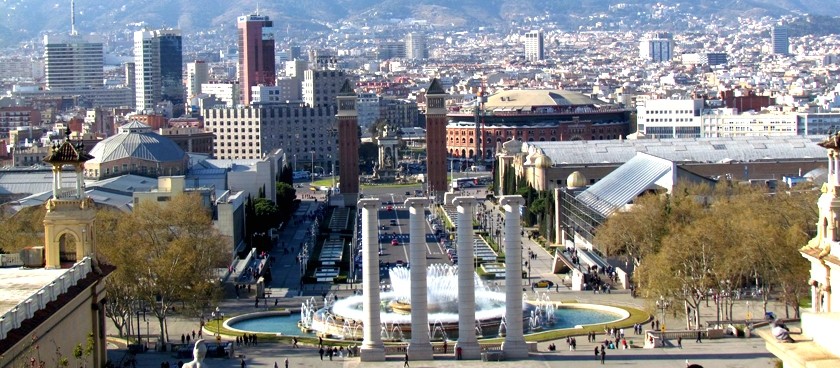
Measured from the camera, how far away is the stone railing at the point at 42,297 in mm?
30630

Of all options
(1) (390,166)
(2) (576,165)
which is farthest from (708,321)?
(1) (390,166)

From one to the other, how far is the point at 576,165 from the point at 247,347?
5246cm

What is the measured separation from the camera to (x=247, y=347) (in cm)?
4909

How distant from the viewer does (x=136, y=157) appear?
97125 mm

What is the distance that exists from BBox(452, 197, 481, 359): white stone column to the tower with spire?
931 cm

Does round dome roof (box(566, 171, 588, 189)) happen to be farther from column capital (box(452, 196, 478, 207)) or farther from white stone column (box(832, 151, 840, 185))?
white stone column (box(832, 151, 840, 185))

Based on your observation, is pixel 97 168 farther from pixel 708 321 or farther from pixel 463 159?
pixel 463 159

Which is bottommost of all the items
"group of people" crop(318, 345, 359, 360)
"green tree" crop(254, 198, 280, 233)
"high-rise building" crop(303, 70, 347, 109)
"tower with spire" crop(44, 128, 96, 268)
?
"group of people" crop(318, 345, 359, 360)

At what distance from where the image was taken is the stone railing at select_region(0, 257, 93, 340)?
30.6m

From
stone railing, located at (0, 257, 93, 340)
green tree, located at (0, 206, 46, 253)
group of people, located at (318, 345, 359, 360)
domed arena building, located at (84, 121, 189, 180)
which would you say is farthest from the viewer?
domed arena building, located at (84, 121, 189, 180)

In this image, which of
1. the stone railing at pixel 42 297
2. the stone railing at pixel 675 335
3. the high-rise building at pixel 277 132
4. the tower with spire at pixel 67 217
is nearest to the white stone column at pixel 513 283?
the stone railing at pixel 675 335

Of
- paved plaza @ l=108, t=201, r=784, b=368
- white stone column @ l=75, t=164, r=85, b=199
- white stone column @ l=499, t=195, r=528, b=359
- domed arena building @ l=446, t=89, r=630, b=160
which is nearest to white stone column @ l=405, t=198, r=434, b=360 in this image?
paved plaza @ l=108, t=201, r=784, b=368

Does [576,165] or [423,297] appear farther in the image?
[576,165]

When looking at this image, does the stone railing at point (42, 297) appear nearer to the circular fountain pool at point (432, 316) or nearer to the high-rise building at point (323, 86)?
the circular fountain pool at point (432, 316)
